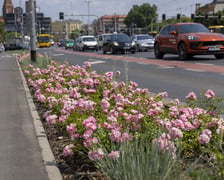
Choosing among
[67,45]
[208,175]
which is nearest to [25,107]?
[208,175]

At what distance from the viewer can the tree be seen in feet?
547

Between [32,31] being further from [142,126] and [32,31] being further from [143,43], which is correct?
[143,43]

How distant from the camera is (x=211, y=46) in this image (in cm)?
2044

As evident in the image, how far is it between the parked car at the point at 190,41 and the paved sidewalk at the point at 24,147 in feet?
41.5

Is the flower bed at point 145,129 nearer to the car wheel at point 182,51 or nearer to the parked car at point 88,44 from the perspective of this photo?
the car wheel at point 182,51

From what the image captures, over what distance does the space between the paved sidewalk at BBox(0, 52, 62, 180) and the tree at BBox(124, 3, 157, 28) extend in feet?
524

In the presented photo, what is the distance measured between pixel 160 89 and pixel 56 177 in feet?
23.5

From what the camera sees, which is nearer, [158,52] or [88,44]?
[158,52]

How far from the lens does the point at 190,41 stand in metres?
20.4

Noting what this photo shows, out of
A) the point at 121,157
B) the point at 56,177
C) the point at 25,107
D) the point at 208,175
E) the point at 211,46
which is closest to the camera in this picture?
the point at 208,175

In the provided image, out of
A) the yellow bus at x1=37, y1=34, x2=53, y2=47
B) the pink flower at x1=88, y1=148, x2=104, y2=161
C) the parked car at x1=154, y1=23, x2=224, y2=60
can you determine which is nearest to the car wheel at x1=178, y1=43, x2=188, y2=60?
the parked car at x1=154, y1=23, x2=224, y2=60

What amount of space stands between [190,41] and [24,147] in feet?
51.7

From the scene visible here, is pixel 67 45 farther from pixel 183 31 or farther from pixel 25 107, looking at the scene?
pixel 25 107

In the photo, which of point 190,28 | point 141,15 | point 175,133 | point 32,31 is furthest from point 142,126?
point 141,15
